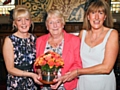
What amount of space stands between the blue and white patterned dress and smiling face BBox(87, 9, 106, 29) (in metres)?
0.68

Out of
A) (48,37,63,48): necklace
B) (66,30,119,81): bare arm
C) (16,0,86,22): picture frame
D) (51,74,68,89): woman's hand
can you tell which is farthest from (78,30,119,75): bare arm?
(16,0,86,22): picture frame

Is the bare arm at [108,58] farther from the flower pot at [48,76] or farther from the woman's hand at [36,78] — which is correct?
the woman's hand at [36,78]

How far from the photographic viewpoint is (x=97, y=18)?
7.39 ft

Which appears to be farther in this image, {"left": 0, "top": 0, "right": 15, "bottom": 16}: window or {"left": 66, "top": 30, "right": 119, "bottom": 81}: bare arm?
{"left": 0, "top": 0, "right": 15, "bottom": 16}: window

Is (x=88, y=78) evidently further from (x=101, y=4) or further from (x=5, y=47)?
(x=5, y=47)

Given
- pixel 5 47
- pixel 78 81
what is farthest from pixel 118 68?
pixel 5 47

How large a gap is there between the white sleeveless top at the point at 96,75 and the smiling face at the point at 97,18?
0.39 feet

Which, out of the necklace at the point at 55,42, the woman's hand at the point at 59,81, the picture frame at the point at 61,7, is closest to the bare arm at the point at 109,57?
the woman's hand at the point at 59,81

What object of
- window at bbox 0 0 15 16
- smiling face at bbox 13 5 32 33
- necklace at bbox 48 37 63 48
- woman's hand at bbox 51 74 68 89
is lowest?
woman's hand at bbox 51 74 68 89

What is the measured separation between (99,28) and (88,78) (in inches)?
18.7

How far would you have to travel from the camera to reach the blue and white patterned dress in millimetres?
2477

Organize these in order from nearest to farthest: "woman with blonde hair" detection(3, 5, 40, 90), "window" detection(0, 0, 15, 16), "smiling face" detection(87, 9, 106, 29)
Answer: "smiling face" detection(87, 9, 106, 29) → "woman with blonde hair" detection(3, 5, 40, 90) → "window" detection(0, 0, 15, 16)

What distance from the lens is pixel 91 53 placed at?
2.23 meters

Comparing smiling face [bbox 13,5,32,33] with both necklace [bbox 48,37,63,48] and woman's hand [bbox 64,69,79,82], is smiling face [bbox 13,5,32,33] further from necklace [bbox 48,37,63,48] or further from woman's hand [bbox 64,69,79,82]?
woman's hand [bbox 64,69,79,82]
